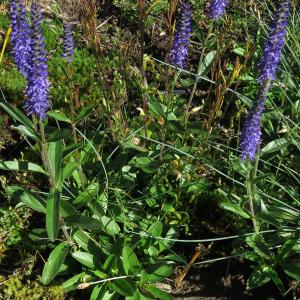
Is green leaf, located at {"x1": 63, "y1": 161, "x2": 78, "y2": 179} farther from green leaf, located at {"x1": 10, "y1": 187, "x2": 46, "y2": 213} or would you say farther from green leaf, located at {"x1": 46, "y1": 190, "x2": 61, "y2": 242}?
green leaf, located at {"x1": 46, "y1": 190, "x2": 61, "y2": 242}

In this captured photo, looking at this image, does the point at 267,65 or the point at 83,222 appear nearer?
the point at 267,65

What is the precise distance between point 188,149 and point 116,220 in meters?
0.77

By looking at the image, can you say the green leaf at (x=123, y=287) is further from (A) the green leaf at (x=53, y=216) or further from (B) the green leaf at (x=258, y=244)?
(B) the green leaf at (x=258, y=244)

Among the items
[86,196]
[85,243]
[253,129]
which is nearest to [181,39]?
[253,129]

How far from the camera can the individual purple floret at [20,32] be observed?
2270 mm

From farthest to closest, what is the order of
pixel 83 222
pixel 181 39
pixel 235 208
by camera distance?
pixel 235 208
pixel 181 39
pixel 83 222

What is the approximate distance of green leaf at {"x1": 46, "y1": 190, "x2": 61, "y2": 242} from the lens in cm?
263

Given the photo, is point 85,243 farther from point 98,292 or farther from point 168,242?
point 168,242

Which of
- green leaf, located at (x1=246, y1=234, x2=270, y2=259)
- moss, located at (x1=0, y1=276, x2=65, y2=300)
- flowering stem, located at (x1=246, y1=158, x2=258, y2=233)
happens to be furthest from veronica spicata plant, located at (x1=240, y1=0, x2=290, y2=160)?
moss, located at (x1=0, y1=276, x2=65, y2=300)

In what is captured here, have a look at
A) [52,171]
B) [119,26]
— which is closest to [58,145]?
[52,171]

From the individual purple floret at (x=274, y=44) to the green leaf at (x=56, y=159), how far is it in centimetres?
131

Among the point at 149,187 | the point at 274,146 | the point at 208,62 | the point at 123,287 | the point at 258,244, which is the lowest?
the point at 123,287

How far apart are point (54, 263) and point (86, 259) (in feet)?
0.73

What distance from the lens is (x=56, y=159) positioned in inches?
114
